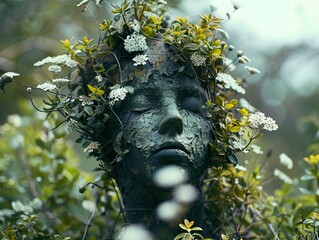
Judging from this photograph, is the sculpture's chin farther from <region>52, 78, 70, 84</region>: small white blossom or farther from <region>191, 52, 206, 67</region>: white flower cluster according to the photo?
<region>52, 78, 70, 84</region>: small white blossom

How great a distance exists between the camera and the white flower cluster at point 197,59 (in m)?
1.97

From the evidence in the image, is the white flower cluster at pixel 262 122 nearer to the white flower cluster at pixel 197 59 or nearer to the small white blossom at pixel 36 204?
the white flower cluster at pixel 197 59

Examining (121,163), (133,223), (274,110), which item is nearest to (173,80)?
(121,163)

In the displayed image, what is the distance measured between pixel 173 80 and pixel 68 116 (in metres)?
0.38

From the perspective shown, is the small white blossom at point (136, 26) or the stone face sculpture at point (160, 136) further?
the small white blossom at point (136, 26)

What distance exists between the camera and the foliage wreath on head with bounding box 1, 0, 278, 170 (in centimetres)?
198

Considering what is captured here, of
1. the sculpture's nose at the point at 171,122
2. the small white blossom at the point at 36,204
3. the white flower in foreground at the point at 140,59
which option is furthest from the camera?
the small white blossom at the point at 36,204

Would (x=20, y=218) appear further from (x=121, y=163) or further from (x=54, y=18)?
(x=54, y=18)

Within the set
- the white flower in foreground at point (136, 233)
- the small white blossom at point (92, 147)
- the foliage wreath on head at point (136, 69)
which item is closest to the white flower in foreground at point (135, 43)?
the foliage wreath on head at point (136, 69)

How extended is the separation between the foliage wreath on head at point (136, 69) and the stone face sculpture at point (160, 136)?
1.2 inches

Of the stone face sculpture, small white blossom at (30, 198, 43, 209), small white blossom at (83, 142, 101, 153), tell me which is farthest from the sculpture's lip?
small white blossom at (30, 198, 43, 209)

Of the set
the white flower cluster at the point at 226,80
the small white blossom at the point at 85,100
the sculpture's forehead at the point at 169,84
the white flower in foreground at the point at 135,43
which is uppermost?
the white flower in foreground at the point at 135,43

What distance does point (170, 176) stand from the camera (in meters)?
1.88

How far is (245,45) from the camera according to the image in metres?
6.73
